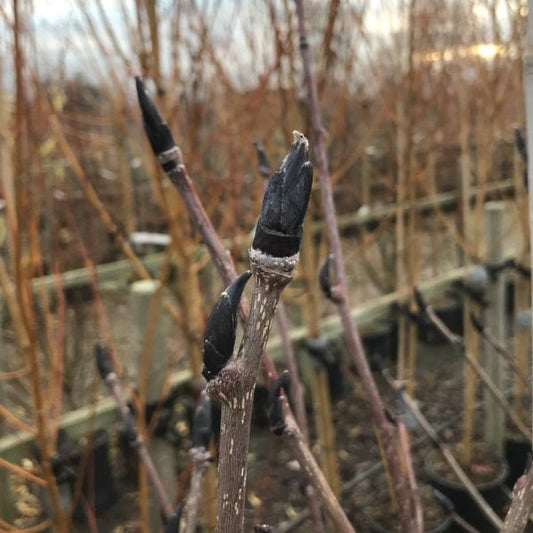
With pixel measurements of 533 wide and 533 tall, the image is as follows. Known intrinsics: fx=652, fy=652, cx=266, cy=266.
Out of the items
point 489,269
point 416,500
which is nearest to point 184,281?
point 416,500

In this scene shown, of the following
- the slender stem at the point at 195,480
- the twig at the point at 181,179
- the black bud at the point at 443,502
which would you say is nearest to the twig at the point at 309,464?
the twig at the point at 181,179

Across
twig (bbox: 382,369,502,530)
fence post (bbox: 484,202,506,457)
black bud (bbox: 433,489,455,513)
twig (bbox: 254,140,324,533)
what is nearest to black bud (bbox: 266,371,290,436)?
twig (bbox: 254,140,324,533)

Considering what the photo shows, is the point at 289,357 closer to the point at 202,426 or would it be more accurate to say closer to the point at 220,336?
the point at 202,426

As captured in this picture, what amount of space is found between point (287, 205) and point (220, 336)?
11cm

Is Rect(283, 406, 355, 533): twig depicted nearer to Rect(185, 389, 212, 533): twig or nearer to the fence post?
Rect(185, 389, 212, 533): twig

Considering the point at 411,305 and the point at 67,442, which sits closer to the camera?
the point at 67,442

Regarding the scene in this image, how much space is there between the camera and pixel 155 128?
68 centimetres

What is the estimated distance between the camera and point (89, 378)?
4027 millimetres

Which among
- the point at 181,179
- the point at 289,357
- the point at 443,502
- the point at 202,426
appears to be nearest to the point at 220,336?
the point at 181,179

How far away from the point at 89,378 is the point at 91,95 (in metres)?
4.55

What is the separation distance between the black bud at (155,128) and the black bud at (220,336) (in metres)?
0.27

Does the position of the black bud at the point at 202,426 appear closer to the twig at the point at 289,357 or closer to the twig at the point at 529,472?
the twig at the point at 289,357

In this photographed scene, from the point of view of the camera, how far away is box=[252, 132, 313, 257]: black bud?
428mm

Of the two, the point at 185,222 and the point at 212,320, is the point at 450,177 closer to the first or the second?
the point at 185,222
